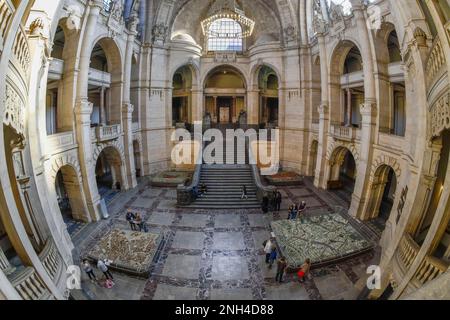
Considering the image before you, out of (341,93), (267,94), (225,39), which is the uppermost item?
(225,39)

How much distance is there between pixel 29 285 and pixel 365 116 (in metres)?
14.3

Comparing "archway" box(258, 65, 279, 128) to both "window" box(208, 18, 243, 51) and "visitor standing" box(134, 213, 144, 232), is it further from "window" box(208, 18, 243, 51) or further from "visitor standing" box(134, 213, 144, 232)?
"visitor standing" box(134, 213, 144, 232)

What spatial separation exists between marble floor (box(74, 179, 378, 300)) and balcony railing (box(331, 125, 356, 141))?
4159 millimetres

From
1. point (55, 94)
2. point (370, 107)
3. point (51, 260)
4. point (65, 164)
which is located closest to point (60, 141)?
point (65, 164)

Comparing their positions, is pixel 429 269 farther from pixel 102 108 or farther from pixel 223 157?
pixel 102 108

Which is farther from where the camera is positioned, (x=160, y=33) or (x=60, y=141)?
(x=160, y=33)

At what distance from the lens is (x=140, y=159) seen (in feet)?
65.5

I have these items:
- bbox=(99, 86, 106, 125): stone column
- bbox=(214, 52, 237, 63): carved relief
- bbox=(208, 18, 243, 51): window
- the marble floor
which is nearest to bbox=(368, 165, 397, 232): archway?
the marble floor

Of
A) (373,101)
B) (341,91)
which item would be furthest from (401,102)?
(341,91)

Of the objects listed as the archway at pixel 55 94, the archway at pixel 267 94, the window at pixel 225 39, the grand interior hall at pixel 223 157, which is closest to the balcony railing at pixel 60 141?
the grand interior hall at pixel 223 157

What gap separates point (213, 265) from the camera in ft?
29.7

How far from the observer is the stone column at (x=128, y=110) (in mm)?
16625

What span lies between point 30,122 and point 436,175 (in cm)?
1238

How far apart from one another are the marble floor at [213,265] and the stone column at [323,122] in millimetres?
3753
